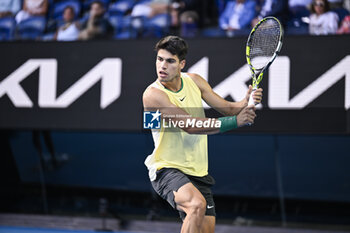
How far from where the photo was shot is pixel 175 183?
416 centimetres

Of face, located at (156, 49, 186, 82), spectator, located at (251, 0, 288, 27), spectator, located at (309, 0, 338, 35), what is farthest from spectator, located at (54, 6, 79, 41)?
face, located at (156, 49, 186, 82)

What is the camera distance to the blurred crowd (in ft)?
22.0

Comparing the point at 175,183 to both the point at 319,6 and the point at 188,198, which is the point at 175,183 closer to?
the point at 188,198

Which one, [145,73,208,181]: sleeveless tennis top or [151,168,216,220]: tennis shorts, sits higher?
[145,73,208,181]: sleeveless tennis top

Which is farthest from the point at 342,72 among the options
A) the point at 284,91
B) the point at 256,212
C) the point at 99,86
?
the point at 99,86

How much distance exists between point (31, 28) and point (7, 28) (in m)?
0.35

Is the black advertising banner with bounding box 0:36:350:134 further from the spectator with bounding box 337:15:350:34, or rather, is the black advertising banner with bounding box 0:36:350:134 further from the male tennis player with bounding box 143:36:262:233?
the male tennis player with bounding box 143:36:262:233

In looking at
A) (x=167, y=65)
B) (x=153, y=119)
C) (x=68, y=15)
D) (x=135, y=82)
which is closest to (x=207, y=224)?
(x=153, y=119)

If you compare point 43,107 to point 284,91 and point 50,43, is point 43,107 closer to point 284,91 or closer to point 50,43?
point 50,43

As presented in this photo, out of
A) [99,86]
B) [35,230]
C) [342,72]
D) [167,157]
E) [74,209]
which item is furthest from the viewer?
[74,209]

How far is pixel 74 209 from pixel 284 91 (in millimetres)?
3748

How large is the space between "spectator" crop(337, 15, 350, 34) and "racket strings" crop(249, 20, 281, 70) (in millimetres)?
2252

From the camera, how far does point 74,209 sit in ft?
27.8

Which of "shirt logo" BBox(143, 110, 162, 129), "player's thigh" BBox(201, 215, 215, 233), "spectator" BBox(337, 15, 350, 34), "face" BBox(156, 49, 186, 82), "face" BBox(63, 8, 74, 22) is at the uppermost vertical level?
"face" BBox(63, 8, 74, 22)
